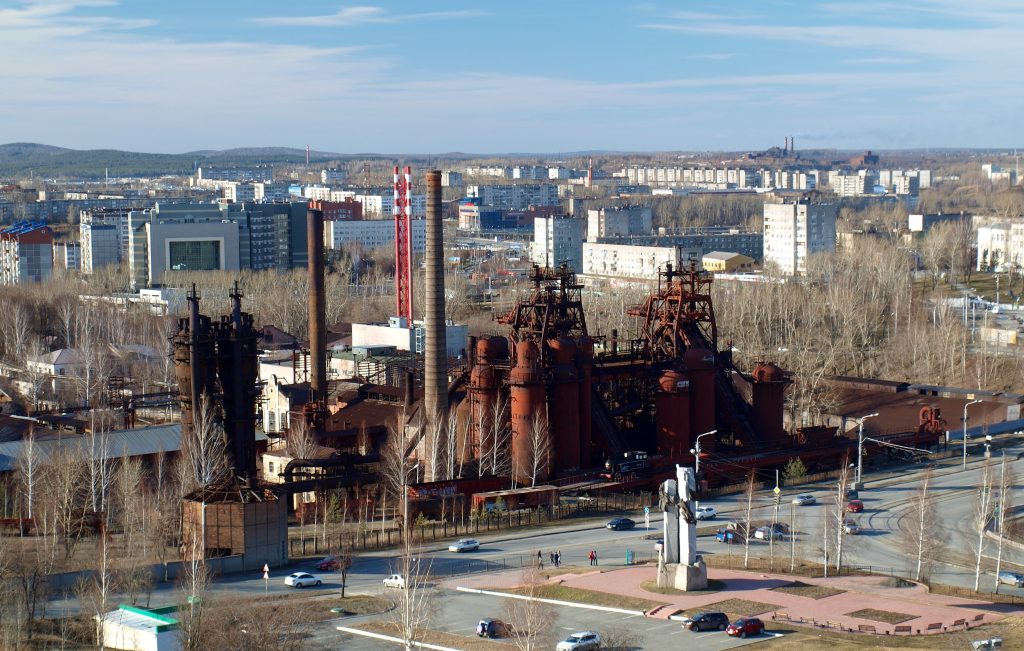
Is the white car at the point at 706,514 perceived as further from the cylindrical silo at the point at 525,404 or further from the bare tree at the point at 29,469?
the bare tree at the point at 29,469

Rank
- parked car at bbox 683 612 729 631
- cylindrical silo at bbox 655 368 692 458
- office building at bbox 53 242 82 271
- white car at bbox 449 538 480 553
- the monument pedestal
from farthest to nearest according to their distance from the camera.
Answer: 1. office building at bbox 53 242 82 271
2. cylindrical silo at bbox 655 368 692 458
3. white car at bbox 449 538 480 553
4. the monument pedestal
5. parked car at bbox 683 612 729 631

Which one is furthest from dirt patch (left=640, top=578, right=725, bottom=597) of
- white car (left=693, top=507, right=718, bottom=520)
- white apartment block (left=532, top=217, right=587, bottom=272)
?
white apartment block (left=532, top=217, right=587, bottom=272)

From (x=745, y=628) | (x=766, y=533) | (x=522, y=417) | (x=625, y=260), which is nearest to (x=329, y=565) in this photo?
(x=745, y=628)

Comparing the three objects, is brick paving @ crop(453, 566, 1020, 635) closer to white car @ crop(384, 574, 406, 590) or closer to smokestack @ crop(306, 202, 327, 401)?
white car @ crop(384, 574, 406, 590)

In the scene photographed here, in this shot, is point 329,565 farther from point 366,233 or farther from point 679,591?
point 366,233

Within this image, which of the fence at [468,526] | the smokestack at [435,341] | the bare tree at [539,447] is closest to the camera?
the fence at [468,526]

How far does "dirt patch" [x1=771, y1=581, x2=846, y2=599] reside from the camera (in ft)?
109

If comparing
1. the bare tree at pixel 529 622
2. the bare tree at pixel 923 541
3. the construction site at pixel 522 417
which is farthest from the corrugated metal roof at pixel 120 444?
the bare tree at pixel 923 541

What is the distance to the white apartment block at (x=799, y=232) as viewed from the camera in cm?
12375

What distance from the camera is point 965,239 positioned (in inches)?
4870

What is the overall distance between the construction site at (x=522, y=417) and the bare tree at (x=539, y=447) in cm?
4

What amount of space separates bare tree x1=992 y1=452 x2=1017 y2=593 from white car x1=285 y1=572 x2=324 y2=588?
52.5 ft

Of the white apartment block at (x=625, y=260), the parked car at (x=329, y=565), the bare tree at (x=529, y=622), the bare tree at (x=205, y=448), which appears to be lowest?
the parked car at (x=329, y=565)

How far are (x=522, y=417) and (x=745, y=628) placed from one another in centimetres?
1737
